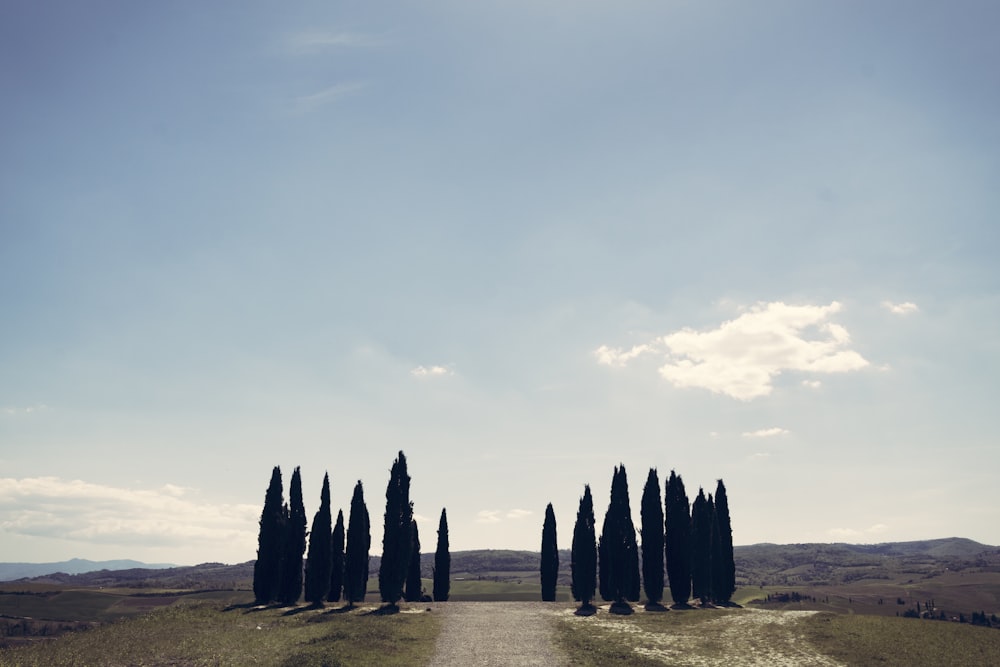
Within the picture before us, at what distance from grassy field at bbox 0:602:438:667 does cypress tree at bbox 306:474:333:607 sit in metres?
9.80

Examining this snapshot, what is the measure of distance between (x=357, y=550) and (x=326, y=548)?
2.81m

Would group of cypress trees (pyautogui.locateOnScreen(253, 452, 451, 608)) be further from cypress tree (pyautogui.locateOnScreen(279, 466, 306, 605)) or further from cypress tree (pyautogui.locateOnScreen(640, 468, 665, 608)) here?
cypress tree (pyautogui.locateOnScreen(640, 468, 665, 608))

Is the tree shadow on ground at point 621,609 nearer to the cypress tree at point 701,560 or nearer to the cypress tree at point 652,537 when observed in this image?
the cypress tree at point 652,537

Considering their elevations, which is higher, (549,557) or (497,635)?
(549,557)

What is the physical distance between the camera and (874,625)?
132 ft

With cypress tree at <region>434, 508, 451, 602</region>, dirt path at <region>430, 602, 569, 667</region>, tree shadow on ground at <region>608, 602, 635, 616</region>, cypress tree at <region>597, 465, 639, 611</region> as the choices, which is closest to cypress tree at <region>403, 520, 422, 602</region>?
cypress tree at <region>434, 508, 451, 602</region>

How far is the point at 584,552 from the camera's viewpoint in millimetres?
63312

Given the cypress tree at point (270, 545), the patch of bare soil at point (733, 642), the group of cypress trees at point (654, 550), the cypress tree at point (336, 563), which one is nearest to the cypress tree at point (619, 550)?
the group of cypress trees at point (654, 550)

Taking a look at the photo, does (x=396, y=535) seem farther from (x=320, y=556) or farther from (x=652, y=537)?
(x=652, y=537)

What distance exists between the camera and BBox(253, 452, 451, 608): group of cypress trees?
57.7m

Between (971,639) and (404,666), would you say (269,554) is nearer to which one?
(404,666)

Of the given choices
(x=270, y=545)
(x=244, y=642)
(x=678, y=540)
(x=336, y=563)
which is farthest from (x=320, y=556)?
(x=678, y=540)

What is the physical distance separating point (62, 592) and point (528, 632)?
347 ft

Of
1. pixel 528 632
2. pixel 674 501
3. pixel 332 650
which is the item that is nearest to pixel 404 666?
pixel 332 650
